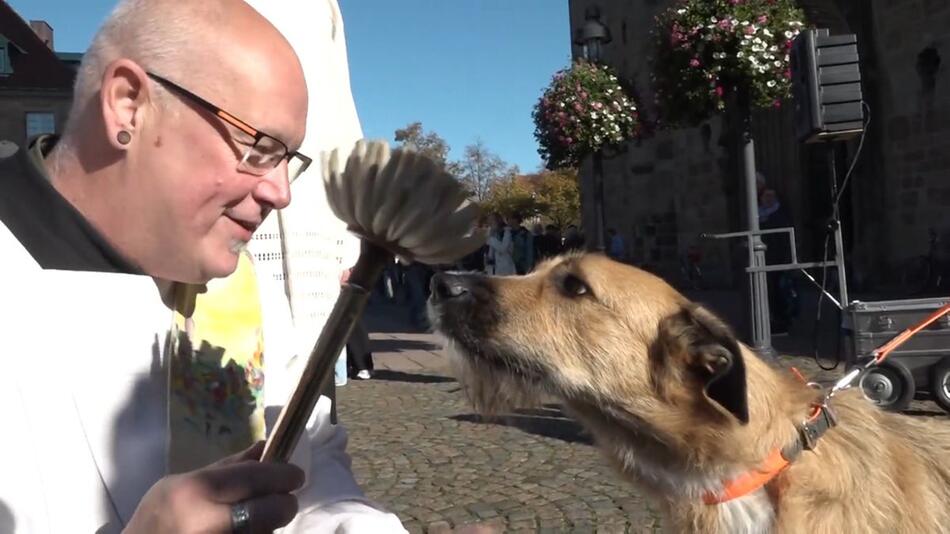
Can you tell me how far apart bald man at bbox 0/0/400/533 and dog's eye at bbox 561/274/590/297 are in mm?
1613

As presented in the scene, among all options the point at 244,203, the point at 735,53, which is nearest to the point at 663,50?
the point at 735,53

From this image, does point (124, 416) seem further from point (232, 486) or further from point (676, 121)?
point (676, 121)

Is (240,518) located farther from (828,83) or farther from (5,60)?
(5,60)

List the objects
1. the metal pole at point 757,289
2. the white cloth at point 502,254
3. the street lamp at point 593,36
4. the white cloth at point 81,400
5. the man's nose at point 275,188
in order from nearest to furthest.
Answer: the white cloth at point 81,400
the man's nose at point 275,188
the metal pole at point 757,289
the street lamp at point 593,36
the white cloth at point 502,254

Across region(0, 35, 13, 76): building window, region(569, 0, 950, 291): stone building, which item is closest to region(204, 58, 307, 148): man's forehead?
region(569, 0, 950, 291): stone building

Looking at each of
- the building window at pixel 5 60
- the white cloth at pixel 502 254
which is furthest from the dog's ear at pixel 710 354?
the building window at pixel 5 60

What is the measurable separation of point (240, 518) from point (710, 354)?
183cm

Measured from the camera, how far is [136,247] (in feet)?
4.49

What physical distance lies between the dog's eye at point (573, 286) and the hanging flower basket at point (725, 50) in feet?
20.8

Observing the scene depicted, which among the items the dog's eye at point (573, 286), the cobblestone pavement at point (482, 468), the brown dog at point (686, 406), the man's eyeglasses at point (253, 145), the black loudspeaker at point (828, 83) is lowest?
the cobblestone pavement at point (482, 468)

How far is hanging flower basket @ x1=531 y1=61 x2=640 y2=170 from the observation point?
12055 mm

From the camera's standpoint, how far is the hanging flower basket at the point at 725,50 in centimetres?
849

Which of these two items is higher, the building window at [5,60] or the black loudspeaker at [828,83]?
the building window at [5,60]

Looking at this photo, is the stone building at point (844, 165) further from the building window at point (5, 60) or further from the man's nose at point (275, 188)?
the building window at point (5, 60)
